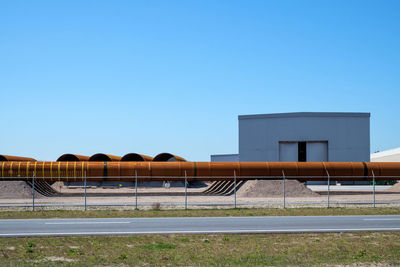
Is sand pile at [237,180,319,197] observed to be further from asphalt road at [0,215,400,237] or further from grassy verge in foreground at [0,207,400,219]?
asphalt road at [0,215,400,237]

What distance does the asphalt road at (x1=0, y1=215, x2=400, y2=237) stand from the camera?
52.7ft

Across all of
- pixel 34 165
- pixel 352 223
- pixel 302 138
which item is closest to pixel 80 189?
pixel 34 165

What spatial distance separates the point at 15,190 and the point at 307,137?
36.9m

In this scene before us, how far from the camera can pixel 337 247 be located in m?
13.1

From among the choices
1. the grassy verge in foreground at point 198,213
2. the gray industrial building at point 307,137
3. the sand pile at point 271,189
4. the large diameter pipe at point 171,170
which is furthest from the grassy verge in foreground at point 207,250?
the gray industrial building at point 307,137

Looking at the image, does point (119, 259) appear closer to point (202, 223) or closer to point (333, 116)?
point (202, 223)

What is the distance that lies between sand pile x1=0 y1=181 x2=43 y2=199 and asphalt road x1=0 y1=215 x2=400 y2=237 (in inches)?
627

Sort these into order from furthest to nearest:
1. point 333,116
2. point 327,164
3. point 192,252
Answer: point 333,116
point 327,164
point 192,252

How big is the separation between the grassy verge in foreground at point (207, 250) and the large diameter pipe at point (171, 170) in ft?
76.7

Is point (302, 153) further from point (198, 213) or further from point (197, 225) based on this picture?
point (197, 225)

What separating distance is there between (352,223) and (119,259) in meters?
10.8

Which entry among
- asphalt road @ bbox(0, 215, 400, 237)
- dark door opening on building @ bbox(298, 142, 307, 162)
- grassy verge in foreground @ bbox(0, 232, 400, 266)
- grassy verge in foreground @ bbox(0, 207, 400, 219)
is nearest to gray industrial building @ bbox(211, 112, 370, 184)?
dark door opening on building @ bbox(298, 142, 307, 162)

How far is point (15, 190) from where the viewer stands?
35.4 m

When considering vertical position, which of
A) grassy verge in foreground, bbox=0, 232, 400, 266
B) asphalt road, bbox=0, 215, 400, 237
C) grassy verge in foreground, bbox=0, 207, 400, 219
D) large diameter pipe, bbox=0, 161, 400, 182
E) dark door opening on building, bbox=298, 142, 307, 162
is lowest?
grassy verge in foreground, bbox=0, 207, 400, 219
